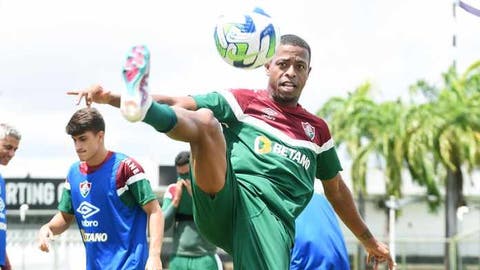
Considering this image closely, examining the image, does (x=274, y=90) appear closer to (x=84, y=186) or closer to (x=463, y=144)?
(x=84, y=186)

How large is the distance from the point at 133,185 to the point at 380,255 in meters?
1.90

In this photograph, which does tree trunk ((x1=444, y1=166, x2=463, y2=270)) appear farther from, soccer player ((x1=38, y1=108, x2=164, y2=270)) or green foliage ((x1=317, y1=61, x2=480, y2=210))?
soccer player ((x1=38, y1=108, x2=164, y2=270))

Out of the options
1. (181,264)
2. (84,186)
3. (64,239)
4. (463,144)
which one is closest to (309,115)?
(84,186)

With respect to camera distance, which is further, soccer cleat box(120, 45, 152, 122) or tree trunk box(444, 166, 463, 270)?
tree trunk box(444, 166, 463, 270)

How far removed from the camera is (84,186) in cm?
870

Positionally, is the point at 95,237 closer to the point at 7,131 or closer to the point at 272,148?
the point at 7,131

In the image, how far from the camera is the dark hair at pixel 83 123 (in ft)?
27.9

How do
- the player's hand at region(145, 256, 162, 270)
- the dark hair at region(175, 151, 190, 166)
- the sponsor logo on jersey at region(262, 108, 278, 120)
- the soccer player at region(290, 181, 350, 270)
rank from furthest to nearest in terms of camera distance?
the dark hair at region(175, 151, 190, 166)
the soccer player at region(290, 181, 350, 270)
the player's hand at region(145, 256, 162, 270)
the sponsor logo on jersey at region(262, 108, 278, 120)

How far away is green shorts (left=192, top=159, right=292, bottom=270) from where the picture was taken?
22.1 ft

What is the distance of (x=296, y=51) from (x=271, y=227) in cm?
121

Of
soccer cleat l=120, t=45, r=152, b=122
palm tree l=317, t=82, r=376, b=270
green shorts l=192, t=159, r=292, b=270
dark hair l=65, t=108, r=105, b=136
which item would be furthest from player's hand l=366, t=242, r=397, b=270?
palm tree l=317, t=82, r=376, b=270

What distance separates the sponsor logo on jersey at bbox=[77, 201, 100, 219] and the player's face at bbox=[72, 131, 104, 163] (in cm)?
36

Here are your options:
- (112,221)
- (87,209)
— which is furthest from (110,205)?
(87,209)

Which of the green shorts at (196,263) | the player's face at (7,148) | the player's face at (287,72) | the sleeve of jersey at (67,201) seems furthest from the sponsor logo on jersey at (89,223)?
the green shorts at (196,263)
